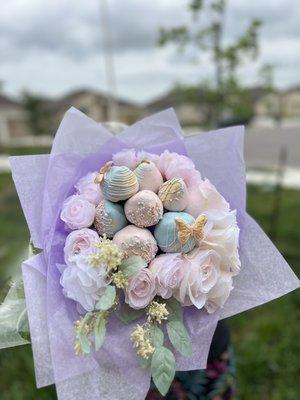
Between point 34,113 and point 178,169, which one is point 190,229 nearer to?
point 178,169

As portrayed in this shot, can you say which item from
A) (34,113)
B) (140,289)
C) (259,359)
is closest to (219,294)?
(140,289)

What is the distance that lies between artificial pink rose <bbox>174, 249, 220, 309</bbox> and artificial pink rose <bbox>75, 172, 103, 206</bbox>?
10.3 inches

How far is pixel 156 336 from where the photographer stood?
987 millimetres

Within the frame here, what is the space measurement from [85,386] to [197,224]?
1.46ft

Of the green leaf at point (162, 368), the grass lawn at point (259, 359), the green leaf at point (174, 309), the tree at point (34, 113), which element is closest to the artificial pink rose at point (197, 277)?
the green leaf at point (174, 309)

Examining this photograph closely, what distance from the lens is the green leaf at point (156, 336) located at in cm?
98

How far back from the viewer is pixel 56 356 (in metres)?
0.97

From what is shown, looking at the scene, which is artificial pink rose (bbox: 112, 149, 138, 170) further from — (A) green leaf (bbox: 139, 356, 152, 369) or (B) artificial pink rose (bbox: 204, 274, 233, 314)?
(A) green leaf (bbox: 139, 356, 152, 369)

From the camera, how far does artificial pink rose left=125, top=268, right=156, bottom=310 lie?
976 mm

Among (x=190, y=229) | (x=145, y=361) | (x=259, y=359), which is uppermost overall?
(x=190, y=229)

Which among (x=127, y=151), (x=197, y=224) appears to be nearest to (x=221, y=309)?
(x=197, y=224)

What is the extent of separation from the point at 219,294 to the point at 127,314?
0.73 ft

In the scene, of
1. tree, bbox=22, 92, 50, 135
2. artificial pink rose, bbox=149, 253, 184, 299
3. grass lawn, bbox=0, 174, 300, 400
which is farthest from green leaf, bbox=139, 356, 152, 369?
tree, bbox=22, 92, 50, 135

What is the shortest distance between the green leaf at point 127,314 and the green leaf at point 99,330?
0.18 ft
